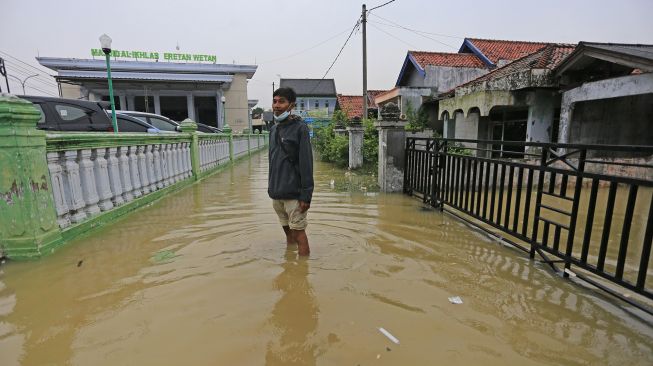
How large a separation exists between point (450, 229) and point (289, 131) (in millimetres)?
2636

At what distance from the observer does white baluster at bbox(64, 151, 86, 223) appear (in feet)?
11.8

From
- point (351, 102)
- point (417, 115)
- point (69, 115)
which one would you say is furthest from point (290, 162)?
point (351, 102)

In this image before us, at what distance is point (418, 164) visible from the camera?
6.23 meters

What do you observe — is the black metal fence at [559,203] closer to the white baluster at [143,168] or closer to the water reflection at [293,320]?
the water reflection at [293,320]

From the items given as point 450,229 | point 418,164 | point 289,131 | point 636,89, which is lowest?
point 450,229

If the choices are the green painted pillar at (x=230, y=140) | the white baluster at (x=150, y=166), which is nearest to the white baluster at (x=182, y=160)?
the white baluster at (x=150, y=166)

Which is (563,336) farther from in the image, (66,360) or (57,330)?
(57,330)

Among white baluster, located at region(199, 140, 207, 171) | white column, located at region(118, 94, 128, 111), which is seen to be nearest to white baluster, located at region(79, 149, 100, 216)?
white baluster, located at region(199, 140, 207, 171)

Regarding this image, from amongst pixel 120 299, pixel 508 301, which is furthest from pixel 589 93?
pixel 120 299

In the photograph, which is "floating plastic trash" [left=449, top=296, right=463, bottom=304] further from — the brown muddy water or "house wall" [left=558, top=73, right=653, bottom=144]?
"house wall" [left=558, top=73, right=653, bottom=144]

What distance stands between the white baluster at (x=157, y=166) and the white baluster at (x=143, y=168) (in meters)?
0.34

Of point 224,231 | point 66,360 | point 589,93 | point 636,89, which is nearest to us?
point 66,360

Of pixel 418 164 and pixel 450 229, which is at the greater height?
pixel 418 164

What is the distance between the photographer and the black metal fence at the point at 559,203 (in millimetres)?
2590
